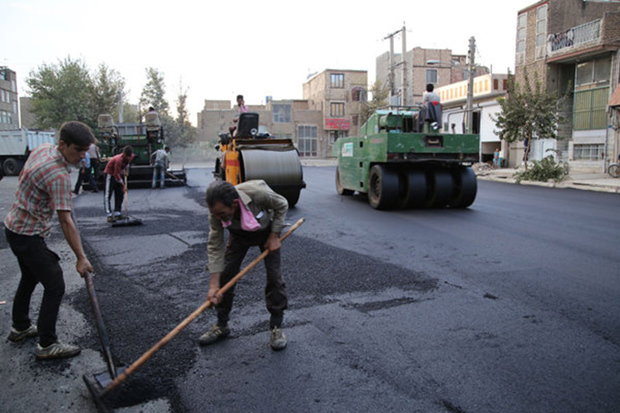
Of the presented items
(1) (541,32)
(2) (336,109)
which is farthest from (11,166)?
(2) (336,109)

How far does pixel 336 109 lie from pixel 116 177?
147ft

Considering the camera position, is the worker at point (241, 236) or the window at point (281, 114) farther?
the window at point (281, 114)

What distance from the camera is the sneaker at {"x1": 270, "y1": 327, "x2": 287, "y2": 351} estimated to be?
133 inches

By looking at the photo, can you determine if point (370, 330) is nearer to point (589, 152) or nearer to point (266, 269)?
point (266, 269)

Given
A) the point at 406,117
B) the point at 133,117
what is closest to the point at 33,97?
the point at 133,117

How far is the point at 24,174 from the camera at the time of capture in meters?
3.10

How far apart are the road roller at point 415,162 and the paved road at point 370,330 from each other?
3.11 m

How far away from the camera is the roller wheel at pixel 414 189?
10375 mm

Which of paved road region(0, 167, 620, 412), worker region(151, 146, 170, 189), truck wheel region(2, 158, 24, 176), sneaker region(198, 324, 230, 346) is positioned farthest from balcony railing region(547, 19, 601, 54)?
truck wheel region(2, 158, 24, 176)

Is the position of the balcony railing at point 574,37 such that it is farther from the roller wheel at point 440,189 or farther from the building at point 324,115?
the building at point 324,115

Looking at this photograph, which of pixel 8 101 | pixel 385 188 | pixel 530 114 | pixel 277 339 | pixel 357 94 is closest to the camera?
pixel 277 339

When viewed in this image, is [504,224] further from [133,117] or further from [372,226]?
[133,117]

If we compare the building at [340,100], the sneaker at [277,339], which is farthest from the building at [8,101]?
the sneaker at [277,339]

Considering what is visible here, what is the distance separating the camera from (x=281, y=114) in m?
52.7
